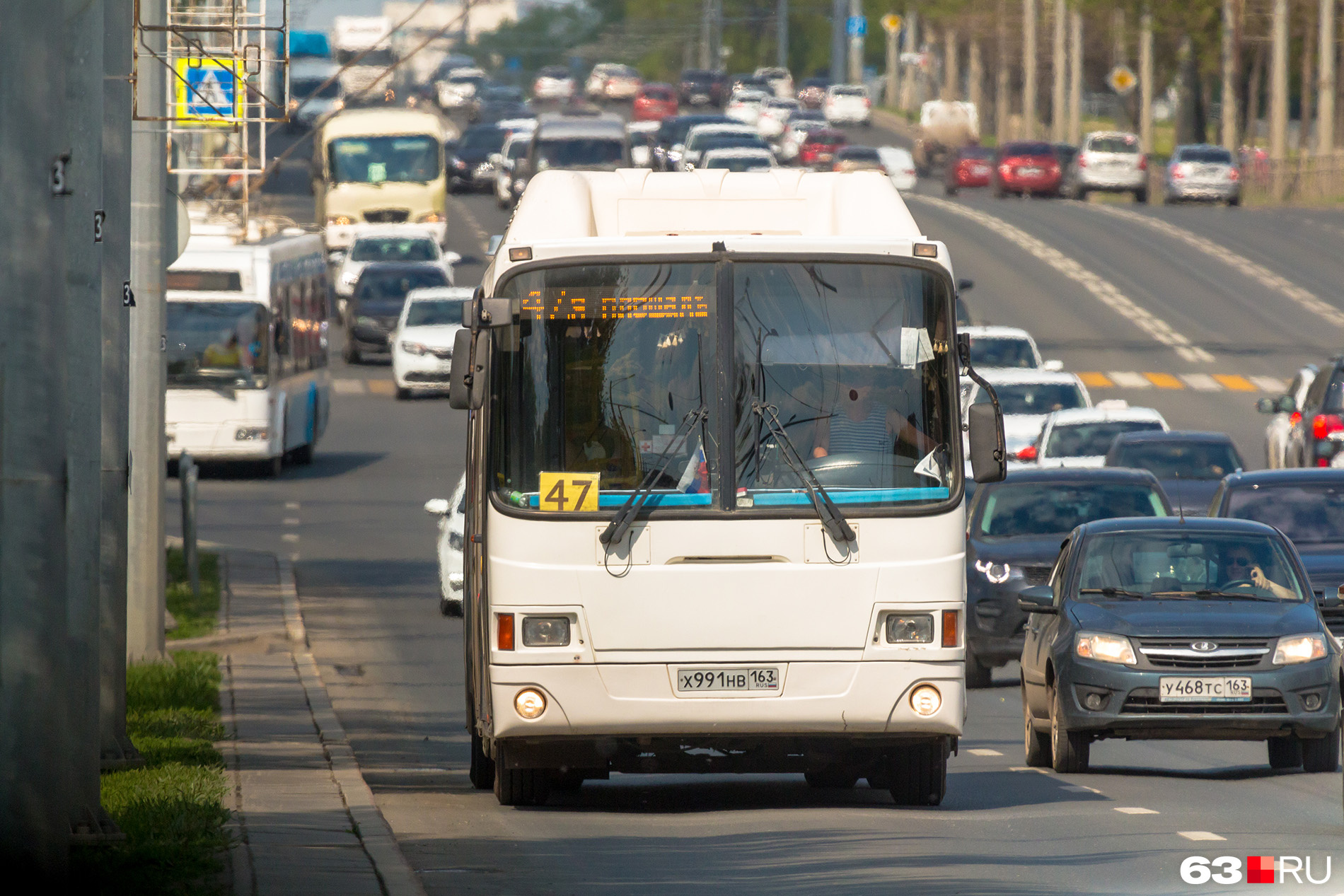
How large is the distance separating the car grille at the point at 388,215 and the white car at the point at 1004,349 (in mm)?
28455

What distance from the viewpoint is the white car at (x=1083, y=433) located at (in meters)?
26.9

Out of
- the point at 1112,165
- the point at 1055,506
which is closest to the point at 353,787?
the point at 1055,506

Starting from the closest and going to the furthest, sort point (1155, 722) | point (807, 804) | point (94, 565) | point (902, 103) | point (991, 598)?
point (94, 565)
point (807, 804)
point (1155, 722)
point (991, 598)
point (902, 103)

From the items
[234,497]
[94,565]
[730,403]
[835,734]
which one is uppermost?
[730,403]

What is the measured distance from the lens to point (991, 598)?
18.6m

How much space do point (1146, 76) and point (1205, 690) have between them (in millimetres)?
85088

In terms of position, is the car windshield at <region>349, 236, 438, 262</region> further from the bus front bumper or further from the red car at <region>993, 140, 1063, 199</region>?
the bus front bumper

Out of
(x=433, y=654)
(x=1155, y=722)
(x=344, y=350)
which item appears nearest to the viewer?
(x=1155, y=722)

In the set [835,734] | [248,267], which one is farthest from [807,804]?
[248,267]

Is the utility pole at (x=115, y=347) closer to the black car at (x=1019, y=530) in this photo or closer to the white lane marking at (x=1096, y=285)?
the black car at (x=1019, y=530)

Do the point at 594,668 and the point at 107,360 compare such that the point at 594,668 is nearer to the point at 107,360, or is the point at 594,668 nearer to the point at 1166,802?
the point at 1166,802

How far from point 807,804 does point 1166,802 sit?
1.79 metres

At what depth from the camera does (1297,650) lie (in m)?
13.5

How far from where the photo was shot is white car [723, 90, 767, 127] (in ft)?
347
